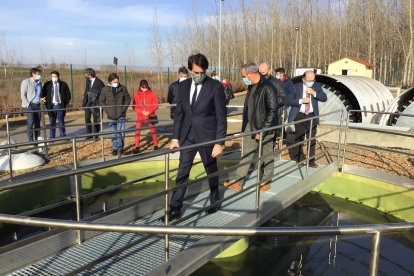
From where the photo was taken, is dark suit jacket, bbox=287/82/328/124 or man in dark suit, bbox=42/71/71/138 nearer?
dark suit jacket, bbox=287/82/328/124

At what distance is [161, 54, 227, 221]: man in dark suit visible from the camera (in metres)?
3.99

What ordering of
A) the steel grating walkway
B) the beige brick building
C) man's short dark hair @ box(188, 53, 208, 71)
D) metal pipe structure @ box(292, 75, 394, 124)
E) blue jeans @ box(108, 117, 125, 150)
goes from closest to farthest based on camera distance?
the steel grating walkway → man's short dark hair @ box(188, 53, 208, 71) → blue jeans @ box(108, 117, 125, 150) → metal pipe structure @ box(292, 75, 394, 124) → the beige brick building

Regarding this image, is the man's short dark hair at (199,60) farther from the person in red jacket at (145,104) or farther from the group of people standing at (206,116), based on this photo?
A: the person in red jacket at (145,104)

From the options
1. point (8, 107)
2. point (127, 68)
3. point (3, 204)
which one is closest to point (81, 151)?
point (3, 204)

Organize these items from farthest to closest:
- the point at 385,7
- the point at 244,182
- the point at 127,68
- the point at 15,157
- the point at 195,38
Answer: the point at 385,7 → the point at 195,38 → the point at 127,68 → the point at 15,157 → the point at 244,182

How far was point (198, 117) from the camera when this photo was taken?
4.06 meters

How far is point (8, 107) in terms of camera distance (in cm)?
1566

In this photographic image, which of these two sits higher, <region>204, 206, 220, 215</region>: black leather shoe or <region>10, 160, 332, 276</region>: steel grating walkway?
<region>204, 206, 220, 215</region>: black leather shoe

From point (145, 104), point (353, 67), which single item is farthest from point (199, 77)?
point (353, 67)

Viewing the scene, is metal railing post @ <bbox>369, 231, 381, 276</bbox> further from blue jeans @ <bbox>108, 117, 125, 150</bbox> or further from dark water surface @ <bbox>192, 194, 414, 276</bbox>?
blue jeans @ <bbox>108, 117, 125, 150</bbox>

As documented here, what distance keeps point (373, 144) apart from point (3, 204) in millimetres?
8163

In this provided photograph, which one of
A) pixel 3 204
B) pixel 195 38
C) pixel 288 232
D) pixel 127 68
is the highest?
pixel 195 38

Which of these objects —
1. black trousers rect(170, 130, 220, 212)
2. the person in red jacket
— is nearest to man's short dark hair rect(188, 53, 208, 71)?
black trousers rect(170, 130, 220, 212)

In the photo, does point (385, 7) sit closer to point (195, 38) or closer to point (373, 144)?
point (195, 38)
